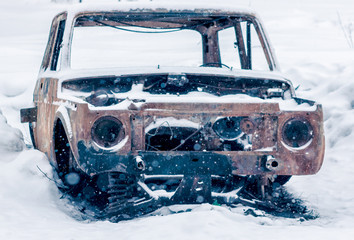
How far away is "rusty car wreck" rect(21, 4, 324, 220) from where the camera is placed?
3.82 metres

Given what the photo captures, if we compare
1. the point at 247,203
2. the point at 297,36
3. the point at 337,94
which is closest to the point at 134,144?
the point at 247,203

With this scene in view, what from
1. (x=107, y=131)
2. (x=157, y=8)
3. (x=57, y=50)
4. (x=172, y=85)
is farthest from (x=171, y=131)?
(x=57, y=50)

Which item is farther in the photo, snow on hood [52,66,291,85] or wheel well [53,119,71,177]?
wheel well [53,119,71,177]

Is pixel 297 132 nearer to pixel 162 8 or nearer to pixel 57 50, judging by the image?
pixel 162 8

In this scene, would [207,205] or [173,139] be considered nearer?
[207,205]

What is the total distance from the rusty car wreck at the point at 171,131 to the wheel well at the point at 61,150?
10mm

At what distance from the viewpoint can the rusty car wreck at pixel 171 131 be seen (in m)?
3.82

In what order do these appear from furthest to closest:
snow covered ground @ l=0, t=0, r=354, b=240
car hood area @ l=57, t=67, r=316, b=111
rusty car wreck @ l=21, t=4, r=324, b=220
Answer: car hood area @ l=57, t=67, r=316, b=111 → rusty car wreck @ l=21, t=4, r=324, b=220 → snow covered ground @ l=0, t=0, r=354, b=240

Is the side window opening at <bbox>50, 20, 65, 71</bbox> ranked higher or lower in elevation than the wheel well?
higher

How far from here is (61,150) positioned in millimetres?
4867

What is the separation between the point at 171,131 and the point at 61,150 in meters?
1.35

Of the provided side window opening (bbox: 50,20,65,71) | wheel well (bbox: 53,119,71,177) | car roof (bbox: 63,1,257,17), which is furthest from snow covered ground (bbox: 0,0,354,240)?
car roof (bbox: 63,1,257,17)

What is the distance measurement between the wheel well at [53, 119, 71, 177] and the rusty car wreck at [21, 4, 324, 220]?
1 centimetres

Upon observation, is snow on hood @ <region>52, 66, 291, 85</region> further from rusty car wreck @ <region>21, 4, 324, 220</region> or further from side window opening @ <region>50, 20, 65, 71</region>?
side window opening @ <region>50, 20, 65, 71</region>
